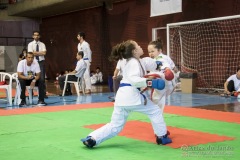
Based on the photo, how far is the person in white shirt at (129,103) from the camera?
152 inches

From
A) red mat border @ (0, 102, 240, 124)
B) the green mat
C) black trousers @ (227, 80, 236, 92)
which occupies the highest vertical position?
black trousers @ (227, 80, 236, 92)

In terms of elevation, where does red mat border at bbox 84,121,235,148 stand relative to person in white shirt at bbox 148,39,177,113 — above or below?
below

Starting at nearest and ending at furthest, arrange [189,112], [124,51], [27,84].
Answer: [124,51]
[189,112]
[27,84]

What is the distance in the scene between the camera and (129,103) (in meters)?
3.86

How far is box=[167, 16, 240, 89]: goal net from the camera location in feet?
36.9

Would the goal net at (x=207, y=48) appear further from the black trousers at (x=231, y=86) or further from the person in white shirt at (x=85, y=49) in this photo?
the person in white shirt at (x=85, y=49)

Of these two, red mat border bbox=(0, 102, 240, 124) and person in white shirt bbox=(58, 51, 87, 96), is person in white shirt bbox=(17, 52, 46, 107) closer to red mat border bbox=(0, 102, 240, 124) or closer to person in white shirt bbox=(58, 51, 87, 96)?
red mat border bbox=(0, 102, 240, 124)

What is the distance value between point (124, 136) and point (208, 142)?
3.47ft

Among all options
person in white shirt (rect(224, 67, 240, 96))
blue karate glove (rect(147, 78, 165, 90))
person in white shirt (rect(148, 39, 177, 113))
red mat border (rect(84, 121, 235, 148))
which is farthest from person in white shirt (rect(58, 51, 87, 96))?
blue karate glove (rect(147, 78, 165, 90))

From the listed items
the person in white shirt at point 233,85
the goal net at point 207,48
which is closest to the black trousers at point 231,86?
the person in white shirt at point 233,85

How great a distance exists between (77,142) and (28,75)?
456 cm

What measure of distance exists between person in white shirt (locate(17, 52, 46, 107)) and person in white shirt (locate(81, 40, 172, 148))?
476 centimetres

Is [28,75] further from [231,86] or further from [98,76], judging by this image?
[98,76]

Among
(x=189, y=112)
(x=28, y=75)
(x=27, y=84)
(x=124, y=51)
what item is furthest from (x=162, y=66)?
(x=27, y=84)
